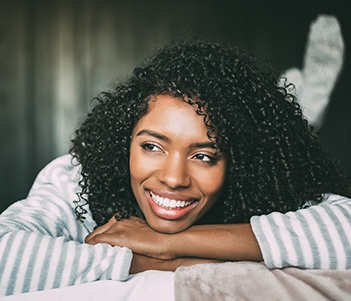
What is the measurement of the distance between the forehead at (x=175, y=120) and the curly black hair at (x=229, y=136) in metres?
0.02

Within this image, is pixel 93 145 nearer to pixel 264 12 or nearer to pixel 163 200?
pixel 163 200

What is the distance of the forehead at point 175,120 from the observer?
1192 millimetres

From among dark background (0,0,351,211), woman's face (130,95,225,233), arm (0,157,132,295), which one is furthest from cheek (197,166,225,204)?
dark background (0,0,351,211)

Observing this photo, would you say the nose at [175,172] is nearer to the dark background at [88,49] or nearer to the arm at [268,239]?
the arm at [268,239]

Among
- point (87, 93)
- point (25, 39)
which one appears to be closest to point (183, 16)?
point (87, 93)

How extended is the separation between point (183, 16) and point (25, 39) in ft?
2.87

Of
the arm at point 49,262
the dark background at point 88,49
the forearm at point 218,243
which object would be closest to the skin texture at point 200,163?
the forearm at point 218,243

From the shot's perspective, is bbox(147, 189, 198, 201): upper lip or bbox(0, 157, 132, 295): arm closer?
bbox(0, 157, 132, 295): arm

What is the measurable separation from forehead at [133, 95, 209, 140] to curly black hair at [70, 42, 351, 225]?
0.02m

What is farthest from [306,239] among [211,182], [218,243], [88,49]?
[88,49]

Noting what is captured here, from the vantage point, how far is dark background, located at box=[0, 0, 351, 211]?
2879 millimetres

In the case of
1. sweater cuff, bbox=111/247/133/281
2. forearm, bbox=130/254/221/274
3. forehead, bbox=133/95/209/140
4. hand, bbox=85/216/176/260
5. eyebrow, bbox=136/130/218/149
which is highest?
forehead, bbox=133/95/209/140

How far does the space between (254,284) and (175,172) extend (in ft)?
1.13

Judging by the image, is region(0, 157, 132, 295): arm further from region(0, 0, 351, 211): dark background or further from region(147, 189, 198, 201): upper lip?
region(0, 0, 351, 211): dark background
